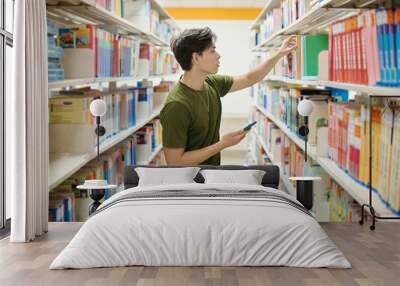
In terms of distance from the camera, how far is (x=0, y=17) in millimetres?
4492

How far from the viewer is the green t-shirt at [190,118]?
4832mm

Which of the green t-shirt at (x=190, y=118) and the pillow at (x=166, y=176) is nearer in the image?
the pillow at (x=166, y=176)

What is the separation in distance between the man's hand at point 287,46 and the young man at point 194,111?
749mm

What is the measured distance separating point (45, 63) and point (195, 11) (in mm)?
10398

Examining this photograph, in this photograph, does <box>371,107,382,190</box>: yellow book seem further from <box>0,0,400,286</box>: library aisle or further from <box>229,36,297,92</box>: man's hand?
<box>229,36,297,92</box>: man's hand

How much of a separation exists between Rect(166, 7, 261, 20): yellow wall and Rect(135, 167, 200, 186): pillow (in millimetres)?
10214

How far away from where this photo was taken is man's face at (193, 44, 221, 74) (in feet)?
16.4

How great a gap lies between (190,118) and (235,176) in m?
0.80

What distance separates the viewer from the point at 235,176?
4219mm

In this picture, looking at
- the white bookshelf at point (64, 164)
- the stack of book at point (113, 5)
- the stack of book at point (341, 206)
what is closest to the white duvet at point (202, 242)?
the white bookshelf at point (64, 164)

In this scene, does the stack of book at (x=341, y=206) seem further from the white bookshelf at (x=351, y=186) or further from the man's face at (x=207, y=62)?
the man's face at (x=207, y=62)

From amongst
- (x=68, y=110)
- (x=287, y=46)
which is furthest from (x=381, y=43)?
(x=287, y=46)

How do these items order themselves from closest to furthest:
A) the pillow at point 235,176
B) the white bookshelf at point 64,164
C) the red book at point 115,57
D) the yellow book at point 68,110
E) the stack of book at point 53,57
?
the pillow at point 235,176, the white bookshelf at point 64,164, the stack of book at point 53,57, the yellow book at point 68,110, the red book at point 115,57

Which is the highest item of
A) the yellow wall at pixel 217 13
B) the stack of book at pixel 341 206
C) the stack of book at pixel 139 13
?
the yellow wall at pixel 217 13
